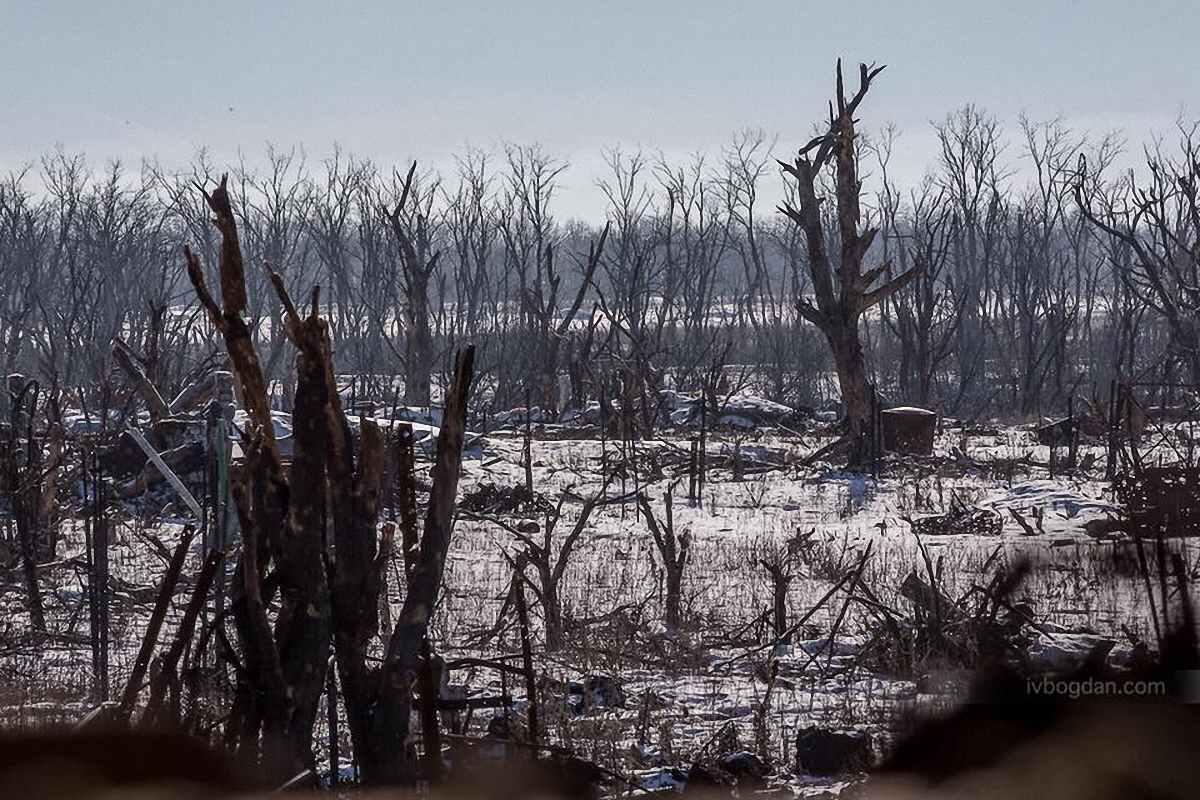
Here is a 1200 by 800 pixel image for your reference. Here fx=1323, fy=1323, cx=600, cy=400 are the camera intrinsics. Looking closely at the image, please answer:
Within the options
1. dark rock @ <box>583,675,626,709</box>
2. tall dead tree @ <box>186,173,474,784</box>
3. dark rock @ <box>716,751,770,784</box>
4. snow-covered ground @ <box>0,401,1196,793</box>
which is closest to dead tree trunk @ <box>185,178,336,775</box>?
tall dead tree @ <box>186,173,474,784</box>

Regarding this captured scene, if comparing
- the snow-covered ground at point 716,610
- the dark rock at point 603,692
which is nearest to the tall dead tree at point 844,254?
the snow-covered ground at point 716,610

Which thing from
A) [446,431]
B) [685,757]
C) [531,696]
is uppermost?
[446,431]

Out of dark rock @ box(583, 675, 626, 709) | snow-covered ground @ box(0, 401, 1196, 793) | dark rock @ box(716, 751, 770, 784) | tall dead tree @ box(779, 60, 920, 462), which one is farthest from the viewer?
tall dead tree @ box(779, 60, 920, 462)

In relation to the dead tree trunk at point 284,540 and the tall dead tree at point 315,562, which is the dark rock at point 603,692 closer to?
the tall dead tree at point 315,562

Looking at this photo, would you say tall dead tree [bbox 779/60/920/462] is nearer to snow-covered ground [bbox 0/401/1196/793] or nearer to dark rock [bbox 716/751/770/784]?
snow-covered ground [bbox 0/401/1196/793]

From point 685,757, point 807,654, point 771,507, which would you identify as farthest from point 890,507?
point 685,757

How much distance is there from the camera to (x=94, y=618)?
7.09 m

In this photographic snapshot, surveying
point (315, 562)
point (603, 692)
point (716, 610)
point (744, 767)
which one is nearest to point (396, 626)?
A: point (315, 562)

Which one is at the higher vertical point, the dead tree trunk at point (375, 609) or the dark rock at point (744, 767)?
the dead tree trunk at point (375, 609)

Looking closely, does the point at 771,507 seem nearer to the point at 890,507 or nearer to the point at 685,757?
the point at 890,507

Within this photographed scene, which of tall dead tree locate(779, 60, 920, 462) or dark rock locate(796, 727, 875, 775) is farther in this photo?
tall dead tree locate(779, 60, 920, 462)

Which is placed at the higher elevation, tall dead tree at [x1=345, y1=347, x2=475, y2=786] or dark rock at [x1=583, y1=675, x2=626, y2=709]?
tall dead tree at [x1=345, y1=347, x2=475, y2=786]

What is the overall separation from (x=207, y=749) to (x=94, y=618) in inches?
105

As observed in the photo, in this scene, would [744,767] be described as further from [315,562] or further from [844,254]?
[844,254]
